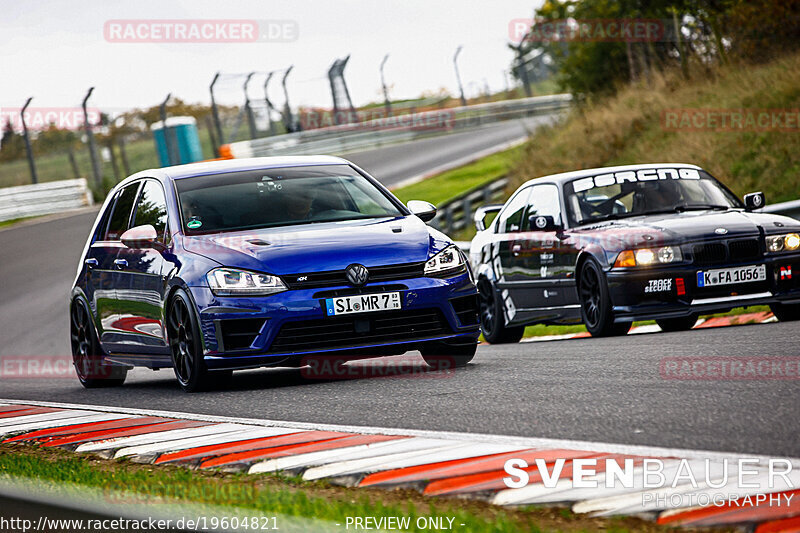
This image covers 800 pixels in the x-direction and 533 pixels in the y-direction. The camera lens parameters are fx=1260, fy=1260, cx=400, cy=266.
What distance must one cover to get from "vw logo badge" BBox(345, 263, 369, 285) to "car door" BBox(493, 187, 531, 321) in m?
4.27

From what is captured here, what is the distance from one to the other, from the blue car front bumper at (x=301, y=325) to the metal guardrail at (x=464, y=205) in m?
15.5

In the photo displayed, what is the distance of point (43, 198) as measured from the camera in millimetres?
34062

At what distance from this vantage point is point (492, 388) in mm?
7082

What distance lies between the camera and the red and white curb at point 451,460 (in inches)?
144

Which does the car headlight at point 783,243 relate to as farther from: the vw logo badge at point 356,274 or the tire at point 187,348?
the tire at point 187,348

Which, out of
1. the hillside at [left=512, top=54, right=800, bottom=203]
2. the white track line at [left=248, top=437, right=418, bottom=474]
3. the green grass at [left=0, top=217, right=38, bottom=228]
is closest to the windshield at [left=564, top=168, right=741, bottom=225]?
the hillside at [left=512, top=54, right=800, bottom=203]

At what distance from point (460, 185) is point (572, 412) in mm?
25584

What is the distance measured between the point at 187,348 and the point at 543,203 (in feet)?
15.6

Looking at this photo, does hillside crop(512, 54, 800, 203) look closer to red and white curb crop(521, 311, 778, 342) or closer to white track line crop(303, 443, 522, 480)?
red and white curb crop(521, 311, 778, 342)

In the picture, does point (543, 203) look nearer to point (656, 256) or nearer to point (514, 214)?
point (514, 214)

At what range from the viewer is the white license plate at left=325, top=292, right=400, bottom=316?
7809 millimetres

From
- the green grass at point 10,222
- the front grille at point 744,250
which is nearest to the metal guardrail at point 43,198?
the green grass at point 10,222

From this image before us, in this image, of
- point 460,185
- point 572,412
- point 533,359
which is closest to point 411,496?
point 572,412

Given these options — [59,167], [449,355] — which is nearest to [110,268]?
[449,355]
